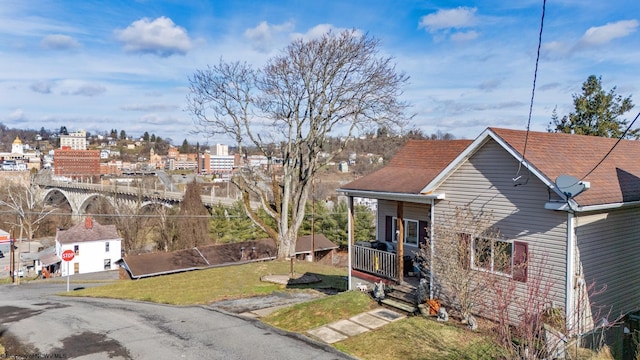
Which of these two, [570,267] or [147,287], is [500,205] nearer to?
[570,267]

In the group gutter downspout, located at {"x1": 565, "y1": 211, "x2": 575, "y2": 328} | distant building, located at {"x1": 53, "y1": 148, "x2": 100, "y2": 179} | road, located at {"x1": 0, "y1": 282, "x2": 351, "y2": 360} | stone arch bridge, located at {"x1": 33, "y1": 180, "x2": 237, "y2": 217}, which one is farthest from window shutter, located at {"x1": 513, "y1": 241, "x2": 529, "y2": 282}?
distant building, located at {"x1": 53, "y1": 148, "x2": 100, "y2": 179}

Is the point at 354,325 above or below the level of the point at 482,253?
below

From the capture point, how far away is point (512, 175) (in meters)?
10.3

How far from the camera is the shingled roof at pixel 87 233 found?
45.1m

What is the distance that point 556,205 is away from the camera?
915 centimetres

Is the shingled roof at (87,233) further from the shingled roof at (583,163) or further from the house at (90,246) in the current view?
the shingled roof at (583,163)

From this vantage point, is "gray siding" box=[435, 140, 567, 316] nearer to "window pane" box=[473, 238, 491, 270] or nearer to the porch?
"window pane" box=[473, 238, 491, 270]

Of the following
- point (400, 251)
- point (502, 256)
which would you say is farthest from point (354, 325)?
point (502, 256)

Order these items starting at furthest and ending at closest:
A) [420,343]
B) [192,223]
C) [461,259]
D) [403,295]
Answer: [192,223] → [403,295] → [461,259] → [420,343]

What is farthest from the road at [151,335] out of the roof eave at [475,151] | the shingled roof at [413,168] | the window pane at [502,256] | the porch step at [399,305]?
the shingled roof at [413,168]

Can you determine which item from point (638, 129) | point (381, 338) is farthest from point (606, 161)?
point (638, 129)

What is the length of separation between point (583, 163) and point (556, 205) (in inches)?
116

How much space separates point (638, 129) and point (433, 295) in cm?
2533

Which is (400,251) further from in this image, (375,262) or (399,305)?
(399,305)
